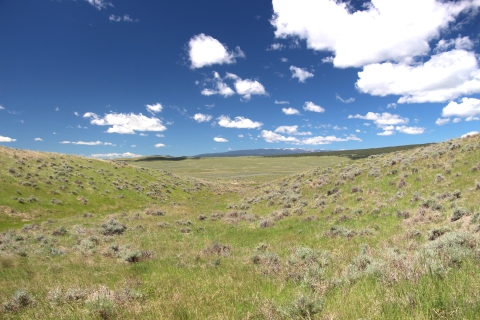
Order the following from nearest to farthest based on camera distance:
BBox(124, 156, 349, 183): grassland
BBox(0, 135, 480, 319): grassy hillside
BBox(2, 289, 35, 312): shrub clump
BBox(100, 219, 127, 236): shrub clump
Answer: BBox(0, 135, 480, 319): grassy hillside
BBox(2, 289, 35, 312): shrub clump
BBox(100, 219, 127, 236): shrub clump
BBox(124, 156, 349, 183): grassland

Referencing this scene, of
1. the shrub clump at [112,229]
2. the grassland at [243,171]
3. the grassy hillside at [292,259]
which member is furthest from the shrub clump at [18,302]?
the grassland at [243,171]

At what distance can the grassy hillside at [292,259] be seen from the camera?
15.5ft

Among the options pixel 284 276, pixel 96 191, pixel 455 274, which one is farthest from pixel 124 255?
pixel 96 191

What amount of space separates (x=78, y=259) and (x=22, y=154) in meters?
40.9

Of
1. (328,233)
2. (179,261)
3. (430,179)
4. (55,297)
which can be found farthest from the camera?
(430,179)

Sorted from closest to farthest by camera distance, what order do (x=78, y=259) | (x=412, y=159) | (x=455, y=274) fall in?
(x=455, y=274) → (x=78, y=259) → (x=412, y=159)

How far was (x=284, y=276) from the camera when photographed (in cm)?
737

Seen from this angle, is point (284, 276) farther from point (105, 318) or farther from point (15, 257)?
point (15, 257)

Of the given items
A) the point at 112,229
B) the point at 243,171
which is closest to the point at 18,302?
the point at 112,229

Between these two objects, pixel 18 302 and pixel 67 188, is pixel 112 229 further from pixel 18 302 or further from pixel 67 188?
pixel 67 188

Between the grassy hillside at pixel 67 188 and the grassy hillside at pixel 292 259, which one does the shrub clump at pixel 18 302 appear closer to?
the grassy hillside at pixel 292 259

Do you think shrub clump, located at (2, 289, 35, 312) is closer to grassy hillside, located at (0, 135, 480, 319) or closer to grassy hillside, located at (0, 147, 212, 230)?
grassy hillside, located at (0, 135, 480, 319)

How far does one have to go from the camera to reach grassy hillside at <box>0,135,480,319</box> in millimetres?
4727

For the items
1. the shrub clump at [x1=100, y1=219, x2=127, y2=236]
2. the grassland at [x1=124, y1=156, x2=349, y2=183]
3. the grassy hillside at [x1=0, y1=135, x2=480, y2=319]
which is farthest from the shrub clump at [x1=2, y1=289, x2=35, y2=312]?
the grassland at [x1=124, y1=156, x2=349, y2=183]
